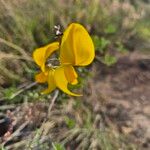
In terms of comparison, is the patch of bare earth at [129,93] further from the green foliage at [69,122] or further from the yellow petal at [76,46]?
the yellow petal at [76,46]

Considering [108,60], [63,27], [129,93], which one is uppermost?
[63,27]

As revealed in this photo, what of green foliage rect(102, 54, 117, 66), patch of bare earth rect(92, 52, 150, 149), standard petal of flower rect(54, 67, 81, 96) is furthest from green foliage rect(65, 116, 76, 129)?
green foliage rect(102, 54, 117, 66)

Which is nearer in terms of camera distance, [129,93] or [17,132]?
[17,132]

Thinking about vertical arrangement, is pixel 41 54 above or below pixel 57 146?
above

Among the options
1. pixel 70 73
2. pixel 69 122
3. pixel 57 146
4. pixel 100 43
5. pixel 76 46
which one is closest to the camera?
pixel 76 46

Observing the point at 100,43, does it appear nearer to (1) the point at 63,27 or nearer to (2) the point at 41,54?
(1) the point at 63,27

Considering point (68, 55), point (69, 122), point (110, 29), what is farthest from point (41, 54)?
point (110, 29)

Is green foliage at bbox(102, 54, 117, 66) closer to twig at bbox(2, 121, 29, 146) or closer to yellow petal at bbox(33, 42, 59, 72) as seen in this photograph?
twig at bbox(2, 121, 29, 146)
